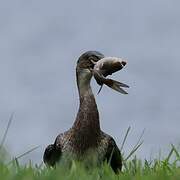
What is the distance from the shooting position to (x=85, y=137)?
A: 958 centimetres

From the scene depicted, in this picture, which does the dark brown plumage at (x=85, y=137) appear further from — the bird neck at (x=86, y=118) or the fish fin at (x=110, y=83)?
the fish fin at (x=110, y=83)

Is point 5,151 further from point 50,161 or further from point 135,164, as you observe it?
point 50,161

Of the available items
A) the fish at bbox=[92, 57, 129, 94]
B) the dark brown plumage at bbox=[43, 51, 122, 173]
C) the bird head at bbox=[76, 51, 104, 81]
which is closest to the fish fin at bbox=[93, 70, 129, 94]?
the fish at bbox=[92, 57, 129, 94]

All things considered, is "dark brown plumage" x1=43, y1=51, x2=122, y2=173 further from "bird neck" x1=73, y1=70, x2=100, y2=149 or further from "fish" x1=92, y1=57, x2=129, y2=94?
"fish" x1=92, y1=57, x2=129, y2=94

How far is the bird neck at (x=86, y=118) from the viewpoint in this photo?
9.55 m

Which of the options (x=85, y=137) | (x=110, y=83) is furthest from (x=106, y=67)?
(x=85, y=137)

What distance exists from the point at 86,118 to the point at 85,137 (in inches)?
19.7

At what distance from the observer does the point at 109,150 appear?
927 centimetres

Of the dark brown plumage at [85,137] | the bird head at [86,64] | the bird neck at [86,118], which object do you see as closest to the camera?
the dark brown plumage at [85,137]

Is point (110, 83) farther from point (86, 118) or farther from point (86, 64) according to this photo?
point (86, 64)

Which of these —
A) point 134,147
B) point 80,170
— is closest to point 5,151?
point 80,170

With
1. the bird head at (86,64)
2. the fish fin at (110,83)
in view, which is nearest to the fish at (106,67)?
the fish fin at (110,83)

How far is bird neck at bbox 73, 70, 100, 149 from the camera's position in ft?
31.3

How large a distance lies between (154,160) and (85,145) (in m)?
2.62
